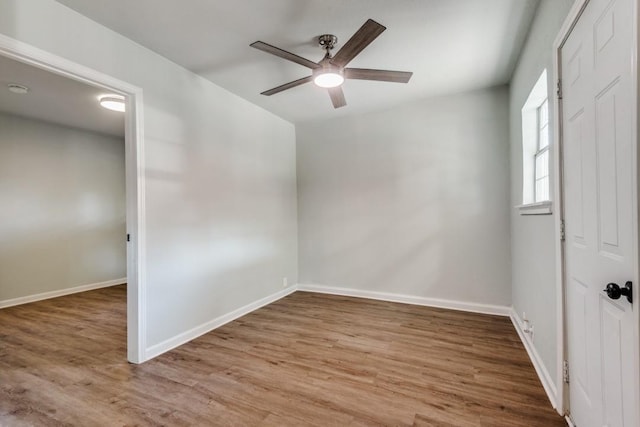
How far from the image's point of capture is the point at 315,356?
2520 mm

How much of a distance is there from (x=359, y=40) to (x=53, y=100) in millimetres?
3854

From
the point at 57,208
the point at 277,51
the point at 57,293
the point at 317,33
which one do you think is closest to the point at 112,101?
the point at 57,208

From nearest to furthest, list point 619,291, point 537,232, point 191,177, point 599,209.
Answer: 1. point 619,291
2. point 599,209
3. point 537,232
4. point 191,177

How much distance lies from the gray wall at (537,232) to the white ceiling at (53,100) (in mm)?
4127

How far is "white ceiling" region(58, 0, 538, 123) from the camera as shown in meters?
2.06

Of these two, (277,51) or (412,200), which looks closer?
(277,51)

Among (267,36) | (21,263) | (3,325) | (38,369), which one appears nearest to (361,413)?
(38,369)

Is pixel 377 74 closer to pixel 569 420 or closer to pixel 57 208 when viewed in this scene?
pixel 569 420

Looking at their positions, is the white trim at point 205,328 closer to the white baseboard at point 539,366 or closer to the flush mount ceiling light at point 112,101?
the flush mount ceiling light at point 112,101

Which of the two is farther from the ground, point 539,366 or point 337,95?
point 337,95

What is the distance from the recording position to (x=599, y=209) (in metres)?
1.25

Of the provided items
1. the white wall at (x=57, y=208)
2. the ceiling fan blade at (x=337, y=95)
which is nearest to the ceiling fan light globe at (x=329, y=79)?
the ceiling fan blade at (x=337, y=95)

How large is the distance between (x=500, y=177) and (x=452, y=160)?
56 cm

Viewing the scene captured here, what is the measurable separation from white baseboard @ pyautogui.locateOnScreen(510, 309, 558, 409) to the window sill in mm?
1057
